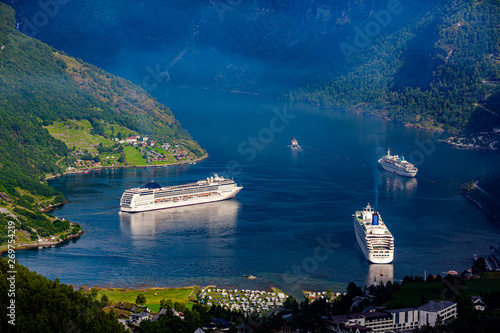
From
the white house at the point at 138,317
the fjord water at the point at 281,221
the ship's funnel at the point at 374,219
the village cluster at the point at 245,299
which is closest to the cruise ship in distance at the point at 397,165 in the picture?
the fjord water at the point at 281,221

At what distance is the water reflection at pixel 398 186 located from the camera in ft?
122

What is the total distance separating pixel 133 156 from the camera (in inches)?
1848

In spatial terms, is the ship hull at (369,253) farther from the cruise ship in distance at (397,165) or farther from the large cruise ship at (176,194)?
the cruise ship in distance at (397,165)

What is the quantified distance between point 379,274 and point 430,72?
48.2 meters

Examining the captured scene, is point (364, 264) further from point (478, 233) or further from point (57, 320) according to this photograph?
point (57, 320)

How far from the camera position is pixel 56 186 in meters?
39.0

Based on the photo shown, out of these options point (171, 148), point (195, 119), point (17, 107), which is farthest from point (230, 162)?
point (195, 119)

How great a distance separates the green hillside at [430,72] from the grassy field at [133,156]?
23795 millimetres

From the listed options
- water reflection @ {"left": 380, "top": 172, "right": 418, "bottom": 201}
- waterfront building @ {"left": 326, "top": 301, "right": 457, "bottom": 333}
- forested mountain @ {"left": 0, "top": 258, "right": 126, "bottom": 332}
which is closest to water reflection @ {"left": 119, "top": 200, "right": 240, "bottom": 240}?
water reflection @ {"left": 380, "top": 172, "right": 418, "bottom": 201}

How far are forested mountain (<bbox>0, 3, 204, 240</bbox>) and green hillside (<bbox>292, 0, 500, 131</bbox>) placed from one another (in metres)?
20.6

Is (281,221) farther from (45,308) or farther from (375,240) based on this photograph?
(45,308)

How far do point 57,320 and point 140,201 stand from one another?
15464mm

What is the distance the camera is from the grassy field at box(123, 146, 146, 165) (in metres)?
46.0

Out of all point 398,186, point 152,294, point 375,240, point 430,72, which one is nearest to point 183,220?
point 375,240
